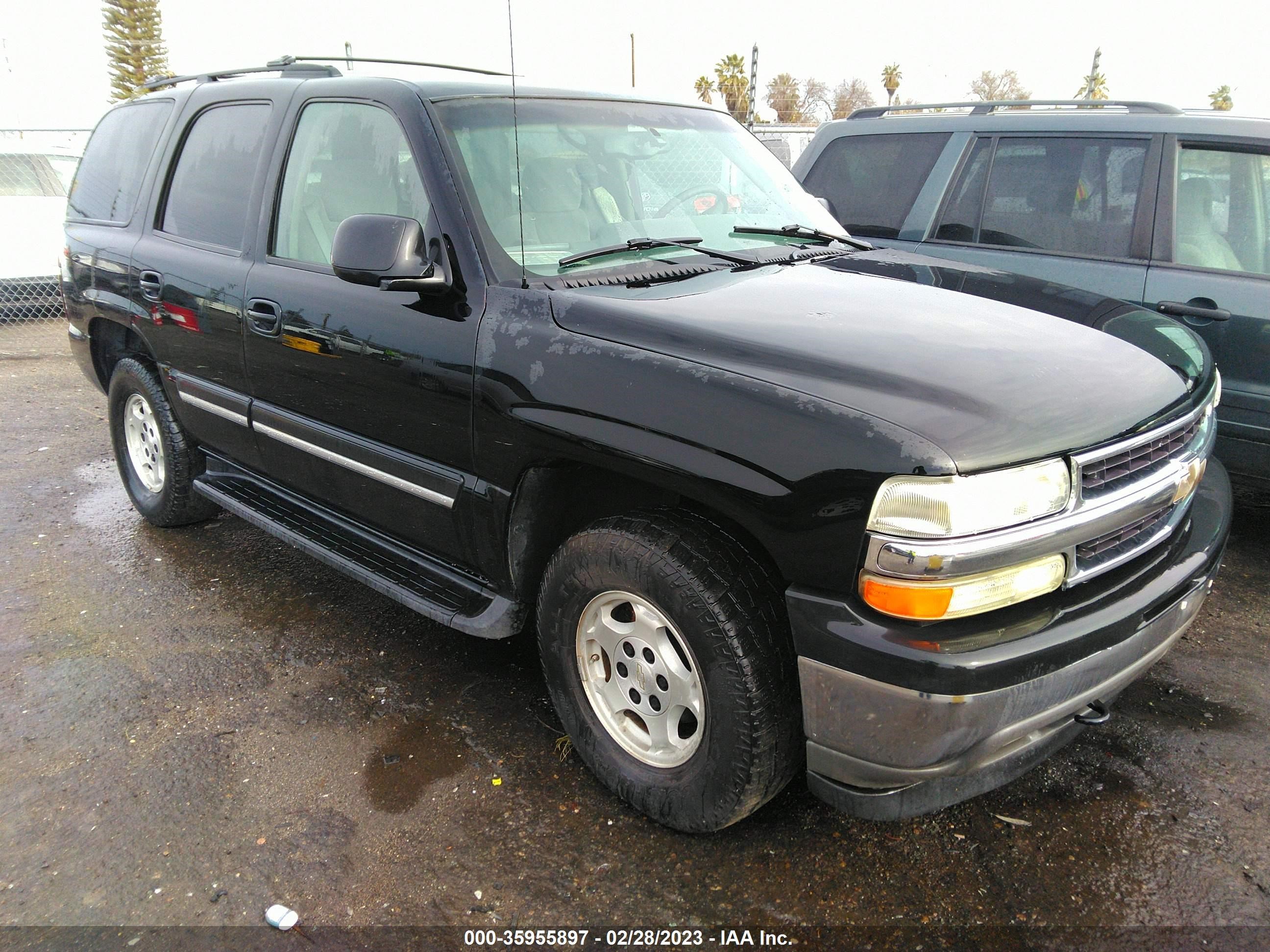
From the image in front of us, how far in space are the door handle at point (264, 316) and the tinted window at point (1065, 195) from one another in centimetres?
342

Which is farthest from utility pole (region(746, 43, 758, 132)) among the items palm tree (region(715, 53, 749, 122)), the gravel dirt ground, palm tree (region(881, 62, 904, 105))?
palm tree (region(881, 62, 904, 105))

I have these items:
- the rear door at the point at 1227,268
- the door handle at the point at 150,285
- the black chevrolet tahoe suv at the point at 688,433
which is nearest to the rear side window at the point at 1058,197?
the rear door at the point at 1227,268

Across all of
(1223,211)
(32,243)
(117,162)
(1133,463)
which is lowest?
(32,243)

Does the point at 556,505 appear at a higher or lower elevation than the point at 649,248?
lower

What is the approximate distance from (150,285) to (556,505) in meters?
2.48

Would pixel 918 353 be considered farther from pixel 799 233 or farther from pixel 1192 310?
pixel 1192 310

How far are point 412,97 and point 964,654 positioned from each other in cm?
231

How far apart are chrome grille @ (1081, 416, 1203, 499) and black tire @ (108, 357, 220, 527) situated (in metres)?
3.65

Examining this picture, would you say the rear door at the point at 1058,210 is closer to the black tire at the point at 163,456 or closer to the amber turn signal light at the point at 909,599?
the amber turn signal light at the point at 909,599

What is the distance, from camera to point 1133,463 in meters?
2.18

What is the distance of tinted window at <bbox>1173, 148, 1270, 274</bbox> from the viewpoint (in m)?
3.99

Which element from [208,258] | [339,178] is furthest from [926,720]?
A: [208,258]

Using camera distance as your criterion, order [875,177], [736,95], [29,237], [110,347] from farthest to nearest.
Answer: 1. [736,95]
2. [29,237]
3. [875,177]
4. [110,347]

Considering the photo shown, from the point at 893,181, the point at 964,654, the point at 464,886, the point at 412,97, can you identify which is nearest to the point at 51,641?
the point at 464,886
